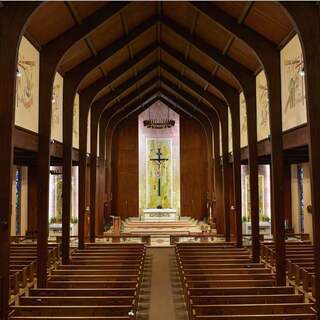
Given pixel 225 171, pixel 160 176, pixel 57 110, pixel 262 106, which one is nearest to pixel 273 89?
pixel 262 106

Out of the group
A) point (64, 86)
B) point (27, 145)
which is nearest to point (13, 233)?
point (64, 86)

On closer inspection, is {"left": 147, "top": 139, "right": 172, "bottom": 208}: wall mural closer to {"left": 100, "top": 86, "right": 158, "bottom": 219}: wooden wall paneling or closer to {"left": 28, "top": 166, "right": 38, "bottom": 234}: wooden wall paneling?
{"left": 100, "top": 86, "right": 158, "bottom": 219}: wooden wall paneling

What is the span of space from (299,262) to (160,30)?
9.35m

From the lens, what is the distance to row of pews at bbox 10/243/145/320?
7621 millimetres

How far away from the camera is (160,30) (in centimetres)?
1612

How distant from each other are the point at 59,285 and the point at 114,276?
4.67 ft

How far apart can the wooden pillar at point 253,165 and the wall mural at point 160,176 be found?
47.9 ft

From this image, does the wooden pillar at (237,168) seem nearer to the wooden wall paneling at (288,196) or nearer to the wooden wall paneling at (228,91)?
the wooden wall paneling at (228,91)

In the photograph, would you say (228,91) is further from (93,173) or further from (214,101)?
(93,173)

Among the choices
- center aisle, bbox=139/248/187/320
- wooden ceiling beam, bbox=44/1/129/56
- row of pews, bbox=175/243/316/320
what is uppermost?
wooden ceiling beam, bbox=44/1/129/56

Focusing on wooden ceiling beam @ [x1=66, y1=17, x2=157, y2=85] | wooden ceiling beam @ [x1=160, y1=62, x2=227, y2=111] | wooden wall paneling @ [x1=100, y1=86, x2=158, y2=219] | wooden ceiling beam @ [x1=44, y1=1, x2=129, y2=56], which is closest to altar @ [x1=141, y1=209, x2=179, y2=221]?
wooden wall paneling @ [x1=100, y1=86, x2=158, y2=219]

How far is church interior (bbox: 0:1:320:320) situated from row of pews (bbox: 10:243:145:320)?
0.03m

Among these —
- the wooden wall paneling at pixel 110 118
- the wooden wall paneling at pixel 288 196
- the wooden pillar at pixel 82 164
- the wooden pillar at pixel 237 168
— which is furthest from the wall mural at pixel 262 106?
the wooden wall paneling at pixel 110 118

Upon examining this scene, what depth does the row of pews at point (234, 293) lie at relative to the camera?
7.66m
